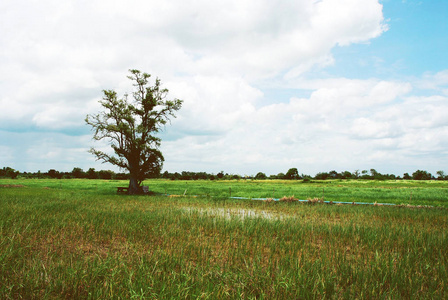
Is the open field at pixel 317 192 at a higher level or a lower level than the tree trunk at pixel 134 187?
lower

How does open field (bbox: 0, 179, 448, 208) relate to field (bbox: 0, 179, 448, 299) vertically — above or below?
below

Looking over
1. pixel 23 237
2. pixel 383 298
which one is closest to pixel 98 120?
pixel 23 237

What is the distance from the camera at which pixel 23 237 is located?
8.16 meters

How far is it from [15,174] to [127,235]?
498 ft

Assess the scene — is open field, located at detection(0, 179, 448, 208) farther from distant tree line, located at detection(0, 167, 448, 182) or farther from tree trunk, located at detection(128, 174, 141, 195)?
distant tree line, located at detection(0, 167, 448, 182)

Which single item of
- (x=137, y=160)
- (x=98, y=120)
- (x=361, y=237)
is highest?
(x=98, y=120)

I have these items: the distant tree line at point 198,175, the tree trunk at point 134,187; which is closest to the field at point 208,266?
the tree trunk at point 134,187

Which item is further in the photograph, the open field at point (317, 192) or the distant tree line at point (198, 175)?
the distant tree line at point (198, 175)

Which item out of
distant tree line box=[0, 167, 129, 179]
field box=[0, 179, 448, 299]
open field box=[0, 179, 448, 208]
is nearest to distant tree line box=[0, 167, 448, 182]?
distant tree line box=[0, 167, 129, 179]

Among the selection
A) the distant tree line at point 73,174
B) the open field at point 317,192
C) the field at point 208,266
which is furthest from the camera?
the distant tree line at point 73,174

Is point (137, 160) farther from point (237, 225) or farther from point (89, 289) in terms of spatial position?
point (89, 289)

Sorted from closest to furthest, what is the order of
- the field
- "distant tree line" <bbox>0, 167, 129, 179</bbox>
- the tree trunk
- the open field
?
the field → the open field → the tree trunk → "distant tree line" <bbox>0, 167, 129, 179</bbox>

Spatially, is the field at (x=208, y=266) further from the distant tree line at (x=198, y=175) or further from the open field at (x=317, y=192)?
the distant tree line at (x=198, y=175)

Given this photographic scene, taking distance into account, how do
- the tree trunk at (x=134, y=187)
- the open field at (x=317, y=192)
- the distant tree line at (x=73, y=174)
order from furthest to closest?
the distant tree line at (x=73, y=174) < the tree trunk at (x=134, y=187) < the open field at (x=317, y=192)
